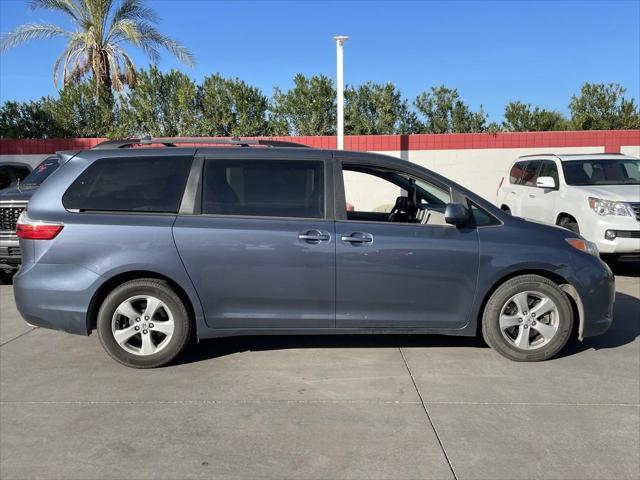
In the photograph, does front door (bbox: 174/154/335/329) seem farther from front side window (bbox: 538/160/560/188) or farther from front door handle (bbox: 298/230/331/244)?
front side window (bbox: 538/160/560/188)

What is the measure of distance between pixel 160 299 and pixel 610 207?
6558mm

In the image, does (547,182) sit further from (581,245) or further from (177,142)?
(177,142)

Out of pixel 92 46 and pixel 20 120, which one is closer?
pixel 20 120

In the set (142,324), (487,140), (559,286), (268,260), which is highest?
(487,140)

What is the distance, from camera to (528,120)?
1636 cm

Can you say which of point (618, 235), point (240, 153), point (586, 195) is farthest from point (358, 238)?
point (586, 195)

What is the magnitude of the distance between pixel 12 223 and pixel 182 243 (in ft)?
14.3

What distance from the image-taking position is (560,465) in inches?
125

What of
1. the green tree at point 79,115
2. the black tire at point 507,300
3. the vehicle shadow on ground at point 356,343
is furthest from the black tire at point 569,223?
the green tree at point 79,115

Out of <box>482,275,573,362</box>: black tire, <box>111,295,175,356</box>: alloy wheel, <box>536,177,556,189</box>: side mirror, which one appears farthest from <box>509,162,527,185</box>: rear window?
<box>111,295,175,356</box>: alloy wheel

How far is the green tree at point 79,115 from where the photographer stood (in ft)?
52.1

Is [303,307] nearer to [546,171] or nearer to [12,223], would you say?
[12,223]

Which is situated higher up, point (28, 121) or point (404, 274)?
point (28, 121)

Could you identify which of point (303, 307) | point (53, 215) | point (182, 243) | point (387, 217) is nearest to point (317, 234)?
point (303, 307)
